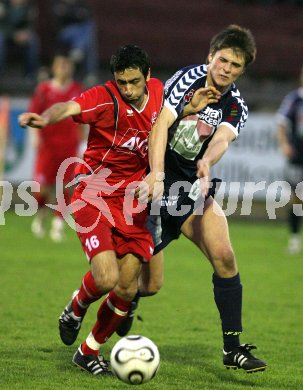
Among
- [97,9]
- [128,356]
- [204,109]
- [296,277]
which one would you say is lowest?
[296,277]

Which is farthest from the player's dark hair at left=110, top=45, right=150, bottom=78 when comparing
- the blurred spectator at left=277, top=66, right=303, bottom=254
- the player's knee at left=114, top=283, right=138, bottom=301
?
the blurred spectator at left=277, top=66, right=303, bottom=254

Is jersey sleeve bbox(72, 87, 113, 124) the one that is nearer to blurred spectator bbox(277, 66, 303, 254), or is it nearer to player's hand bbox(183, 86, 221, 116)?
player's hand bbox(183, 86, 221, 116)

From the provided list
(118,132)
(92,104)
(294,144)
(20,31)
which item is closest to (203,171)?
(118,132)

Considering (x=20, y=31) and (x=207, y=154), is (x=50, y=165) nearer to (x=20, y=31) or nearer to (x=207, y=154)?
(x=20, y=31)

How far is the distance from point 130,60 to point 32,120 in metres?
0.80

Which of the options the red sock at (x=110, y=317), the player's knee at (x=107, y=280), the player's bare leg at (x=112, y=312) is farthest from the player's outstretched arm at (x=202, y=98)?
the red sock at (x=110, y=317)

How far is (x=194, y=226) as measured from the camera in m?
6.39

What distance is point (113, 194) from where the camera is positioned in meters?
6.23

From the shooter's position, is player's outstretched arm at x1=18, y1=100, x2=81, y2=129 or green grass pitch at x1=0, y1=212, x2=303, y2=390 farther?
green grass pitch at x1=0, y1=212, x2=303, y2=390

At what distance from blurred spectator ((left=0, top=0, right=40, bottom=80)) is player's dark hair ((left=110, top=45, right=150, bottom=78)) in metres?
12.6

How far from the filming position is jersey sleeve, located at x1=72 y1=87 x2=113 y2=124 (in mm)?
5871

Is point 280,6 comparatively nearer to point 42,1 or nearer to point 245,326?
point 42,1

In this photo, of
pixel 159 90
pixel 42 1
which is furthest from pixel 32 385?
pixel 42 1

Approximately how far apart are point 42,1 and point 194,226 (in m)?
14.2
